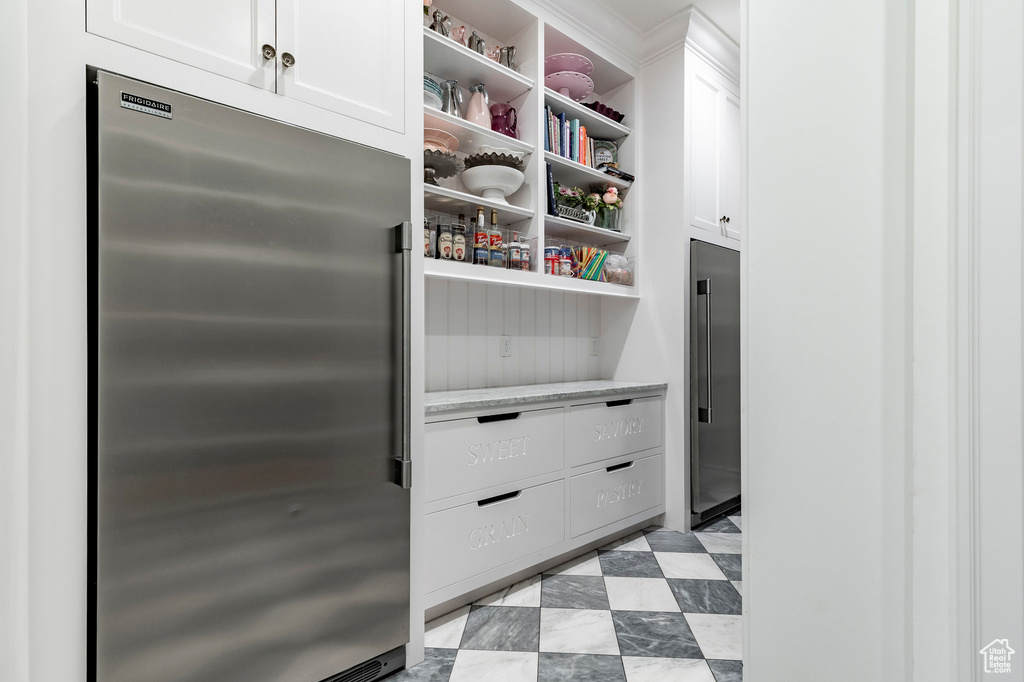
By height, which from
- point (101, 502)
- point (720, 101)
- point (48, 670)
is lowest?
point (48, 670)

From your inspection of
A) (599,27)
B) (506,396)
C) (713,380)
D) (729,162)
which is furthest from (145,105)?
(729,162)

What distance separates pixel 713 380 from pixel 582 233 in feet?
3.71

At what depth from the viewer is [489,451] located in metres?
1.91

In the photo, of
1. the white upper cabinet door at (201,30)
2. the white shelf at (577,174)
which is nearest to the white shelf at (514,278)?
the white shelf at (577,174)

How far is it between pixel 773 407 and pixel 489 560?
1592 mm

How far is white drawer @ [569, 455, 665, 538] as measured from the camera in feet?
7.45

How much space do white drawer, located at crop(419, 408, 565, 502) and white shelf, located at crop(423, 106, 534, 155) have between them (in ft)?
4.07

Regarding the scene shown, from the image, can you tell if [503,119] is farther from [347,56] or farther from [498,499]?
[498,499]

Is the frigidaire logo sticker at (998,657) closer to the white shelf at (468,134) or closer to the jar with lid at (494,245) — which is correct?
the jar with lid at (494,245)

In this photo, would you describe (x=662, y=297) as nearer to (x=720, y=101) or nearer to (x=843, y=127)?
(x=720, y=101)

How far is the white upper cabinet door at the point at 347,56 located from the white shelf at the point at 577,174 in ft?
3.38

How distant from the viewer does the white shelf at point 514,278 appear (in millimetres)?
→ 1998

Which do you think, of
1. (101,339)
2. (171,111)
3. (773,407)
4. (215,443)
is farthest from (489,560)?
(171,111)

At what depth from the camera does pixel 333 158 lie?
1363 millimetres
